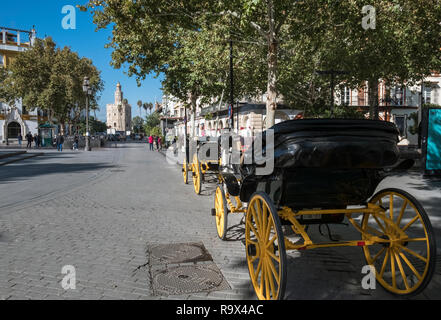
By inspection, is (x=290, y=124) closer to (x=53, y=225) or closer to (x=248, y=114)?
(x=53, y=225)

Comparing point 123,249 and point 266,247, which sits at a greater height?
point 266,247

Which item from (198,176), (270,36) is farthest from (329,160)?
(270,36)

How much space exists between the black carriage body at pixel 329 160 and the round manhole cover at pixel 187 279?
1.15 m

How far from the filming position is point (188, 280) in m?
3.96

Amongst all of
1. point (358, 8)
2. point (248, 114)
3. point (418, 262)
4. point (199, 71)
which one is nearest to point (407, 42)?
point (358, 8)

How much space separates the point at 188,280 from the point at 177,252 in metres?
0.99

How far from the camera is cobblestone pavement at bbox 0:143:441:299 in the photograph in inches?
144

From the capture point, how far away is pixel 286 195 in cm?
362

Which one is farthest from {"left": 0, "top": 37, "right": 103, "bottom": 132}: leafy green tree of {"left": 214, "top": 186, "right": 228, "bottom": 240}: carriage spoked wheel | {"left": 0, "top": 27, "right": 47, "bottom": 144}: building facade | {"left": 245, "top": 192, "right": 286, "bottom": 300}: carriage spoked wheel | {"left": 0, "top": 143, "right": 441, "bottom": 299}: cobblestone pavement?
{"left": 245, "top": 192, "right": 286, "bottom": 300}: carriage spoked wheel

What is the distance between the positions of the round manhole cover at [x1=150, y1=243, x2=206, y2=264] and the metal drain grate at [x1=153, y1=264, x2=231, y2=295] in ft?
1.00

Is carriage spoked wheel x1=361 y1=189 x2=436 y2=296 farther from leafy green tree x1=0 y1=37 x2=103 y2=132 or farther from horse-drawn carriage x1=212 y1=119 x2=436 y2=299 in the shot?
leafy green tree x1=0 y1=37 x2=103 y2=132

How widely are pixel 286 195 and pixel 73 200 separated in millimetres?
6640

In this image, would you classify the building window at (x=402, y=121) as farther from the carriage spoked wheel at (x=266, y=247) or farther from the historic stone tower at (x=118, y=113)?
the historic stone tower at (x=118, y=113)

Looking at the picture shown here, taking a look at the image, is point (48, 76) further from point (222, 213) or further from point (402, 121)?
point (222, 213)
